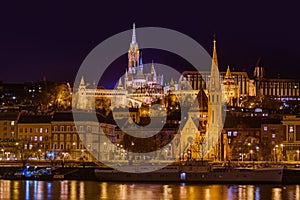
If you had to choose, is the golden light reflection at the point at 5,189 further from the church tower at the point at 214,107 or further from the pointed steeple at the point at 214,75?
the pointed steeple at the point at 214,75

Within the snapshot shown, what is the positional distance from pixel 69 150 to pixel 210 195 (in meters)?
30.6

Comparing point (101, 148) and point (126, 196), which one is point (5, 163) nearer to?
point (101, 148)

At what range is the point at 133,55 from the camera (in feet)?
444

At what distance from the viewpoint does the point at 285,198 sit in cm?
3925

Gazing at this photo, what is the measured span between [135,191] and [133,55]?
92.8m

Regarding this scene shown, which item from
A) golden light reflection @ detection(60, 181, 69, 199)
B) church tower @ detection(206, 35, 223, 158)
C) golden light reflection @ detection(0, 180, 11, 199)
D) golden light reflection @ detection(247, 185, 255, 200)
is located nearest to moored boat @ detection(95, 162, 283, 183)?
golden light reflection @ detection(247, 185, 255, 200)

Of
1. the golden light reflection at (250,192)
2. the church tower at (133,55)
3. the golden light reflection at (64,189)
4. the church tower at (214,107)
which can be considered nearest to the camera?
the golden light reflection at (64,189)

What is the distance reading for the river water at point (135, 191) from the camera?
4003cm

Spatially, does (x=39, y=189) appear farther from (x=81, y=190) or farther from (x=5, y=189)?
(x=81, y=190)

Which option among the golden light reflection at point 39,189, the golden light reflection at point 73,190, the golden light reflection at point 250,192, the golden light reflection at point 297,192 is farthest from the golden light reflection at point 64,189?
the golden light reflection at point 297,192

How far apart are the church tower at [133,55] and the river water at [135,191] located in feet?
282

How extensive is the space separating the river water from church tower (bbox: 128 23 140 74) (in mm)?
86058

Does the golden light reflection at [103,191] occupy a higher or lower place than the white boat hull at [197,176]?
lower

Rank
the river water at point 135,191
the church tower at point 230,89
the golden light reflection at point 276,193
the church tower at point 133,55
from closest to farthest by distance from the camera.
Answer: the golden light reflection at point 276,193, the river water at point 135,191, the church tower at point 230,89, the church tower at point 133,55
